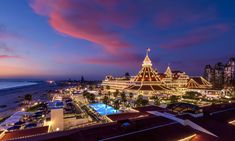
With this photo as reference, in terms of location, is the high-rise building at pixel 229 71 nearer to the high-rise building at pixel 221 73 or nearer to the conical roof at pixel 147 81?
the high-rise building at pixel 221 73

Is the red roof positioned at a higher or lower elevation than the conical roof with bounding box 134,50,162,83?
lower

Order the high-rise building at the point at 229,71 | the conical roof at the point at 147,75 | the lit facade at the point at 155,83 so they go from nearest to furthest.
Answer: the lit facade at the point at 155,83 < the conical roof at the point at 147,75 < the high-rise building at the point at 229,71

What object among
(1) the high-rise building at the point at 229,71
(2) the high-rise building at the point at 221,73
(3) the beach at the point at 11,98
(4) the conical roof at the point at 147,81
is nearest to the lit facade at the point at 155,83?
(4) the conical roof at the point at 147,81

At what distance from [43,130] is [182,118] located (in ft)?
46.3

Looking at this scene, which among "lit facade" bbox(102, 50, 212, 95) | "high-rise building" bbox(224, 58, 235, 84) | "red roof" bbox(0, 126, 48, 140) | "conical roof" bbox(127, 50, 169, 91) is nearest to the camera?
"red roof" bbox(0, 126, 48, 140)

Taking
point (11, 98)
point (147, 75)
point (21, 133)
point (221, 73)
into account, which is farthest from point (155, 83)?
point (11, 98)

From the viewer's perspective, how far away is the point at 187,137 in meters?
12.9

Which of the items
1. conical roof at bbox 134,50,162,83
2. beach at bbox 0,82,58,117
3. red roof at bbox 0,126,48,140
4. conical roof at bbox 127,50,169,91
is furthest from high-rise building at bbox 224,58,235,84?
beach at bbox 0,82,58,117

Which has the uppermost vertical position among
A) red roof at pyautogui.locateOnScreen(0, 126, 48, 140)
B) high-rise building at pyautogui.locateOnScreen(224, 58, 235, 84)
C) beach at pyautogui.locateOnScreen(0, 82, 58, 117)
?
high-rise building at pyautogui.locateOnScreen(224, 58, 235, 84)

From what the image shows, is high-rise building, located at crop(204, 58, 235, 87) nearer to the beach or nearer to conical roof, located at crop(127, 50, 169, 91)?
conical roof, located at crop(127, 50, 169, 91)

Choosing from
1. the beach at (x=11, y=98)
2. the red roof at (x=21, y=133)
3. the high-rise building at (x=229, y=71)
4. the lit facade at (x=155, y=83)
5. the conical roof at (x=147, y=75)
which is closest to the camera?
the red roof at (x=21, y=133)

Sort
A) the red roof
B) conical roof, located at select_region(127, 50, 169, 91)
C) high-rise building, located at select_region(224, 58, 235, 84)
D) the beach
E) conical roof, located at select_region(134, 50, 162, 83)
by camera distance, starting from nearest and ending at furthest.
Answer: the red roof
conical roof, located at select_region(127, 50, 169, 91)
the beach
conical roof, located at select_region(134, 50, 162, 83)
high-rise building, located at select_region(224, 58, 235, 84)

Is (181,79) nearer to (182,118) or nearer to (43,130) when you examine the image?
(182,118)

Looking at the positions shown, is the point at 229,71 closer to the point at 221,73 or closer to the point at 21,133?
the point at 221,73
